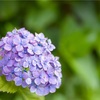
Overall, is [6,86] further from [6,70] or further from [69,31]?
[69,31]

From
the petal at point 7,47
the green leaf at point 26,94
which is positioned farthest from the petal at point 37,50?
the green leaf at point 26,94

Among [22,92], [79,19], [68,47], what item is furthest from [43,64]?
[79,19]

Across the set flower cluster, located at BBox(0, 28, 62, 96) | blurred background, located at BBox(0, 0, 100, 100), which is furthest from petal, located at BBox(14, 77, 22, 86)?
blurred background, located at BBox(0, 0, 100, 100)

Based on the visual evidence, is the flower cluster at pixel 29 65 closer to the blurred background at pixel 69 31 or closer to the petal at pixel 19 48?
the petal at pixel 19 48

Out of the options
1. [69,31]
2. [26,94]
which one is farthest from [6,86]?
[69,31]

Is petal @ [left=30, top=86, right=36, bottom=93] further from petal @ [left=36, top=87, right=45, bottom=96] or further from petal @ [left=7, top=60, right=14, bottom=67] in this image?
petal @ [left=7, top=60, right=14, bottom=67]

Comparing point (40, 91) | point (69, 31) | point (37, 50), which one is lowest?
point (40, 91)
